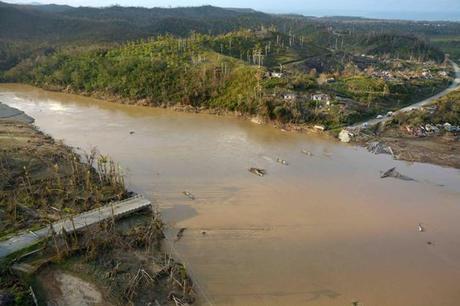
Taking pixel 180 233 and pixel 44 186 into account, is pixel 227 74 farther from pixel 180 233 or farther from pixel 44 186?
pixel 180 233

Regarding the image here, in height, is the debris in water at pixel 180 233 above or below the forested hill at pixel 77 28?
below

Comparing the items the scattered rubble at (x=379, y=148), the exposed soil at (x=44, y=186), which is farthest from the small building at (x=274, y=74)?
the exposed soil at (x=44, y=186)

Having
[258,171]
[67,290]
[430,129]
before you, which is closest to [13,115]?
[258,171]

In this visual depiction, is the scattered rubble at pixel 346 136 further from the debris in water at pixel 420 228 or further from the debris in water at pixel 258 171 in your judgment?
the debris in water at pixel 420 228

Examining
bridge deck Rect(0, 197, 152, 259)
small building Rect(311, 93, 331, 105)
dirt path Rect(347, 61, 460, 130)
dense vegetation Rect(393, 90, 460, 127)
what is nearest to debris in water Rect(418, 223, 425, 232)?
bridge deck Rect(0, 197, 152, 259)

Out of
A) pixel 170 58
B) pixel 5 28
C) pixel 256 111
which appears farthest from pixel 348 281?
pixel 5 28

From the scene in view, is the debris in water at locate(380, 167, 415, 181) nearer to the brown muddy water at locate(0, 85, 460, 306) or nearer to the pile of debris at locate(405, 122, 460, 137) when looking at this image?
the brown muddy water at locate(0, 85, 460, 306)

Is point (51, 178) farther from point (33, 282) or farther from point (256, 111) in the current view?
point (256, 111)
